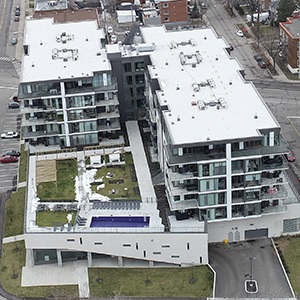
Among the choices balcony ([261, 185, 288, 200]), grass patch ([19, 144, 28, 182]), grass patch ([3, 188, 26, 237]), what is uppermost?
balcony ([261, 185, 288, 200])

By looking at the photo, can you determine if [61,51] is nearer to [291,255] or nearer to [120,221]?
[120,221]

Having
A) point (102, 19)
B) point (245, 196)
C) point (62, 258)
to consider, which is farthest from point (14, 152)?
point (102, 19)

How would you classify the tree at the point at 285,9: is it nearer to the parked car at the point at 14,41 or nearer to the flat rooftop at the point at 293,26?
the flat rooftop at the point at 293,26

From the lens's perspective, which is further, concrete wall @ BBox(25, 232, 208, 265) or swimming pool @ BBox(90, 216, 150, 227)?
swimming pool @ BBox(90, 216, 150, 227)

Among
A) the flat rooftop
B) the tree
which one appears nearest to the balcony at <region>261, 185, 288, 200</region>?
the flat rooftop

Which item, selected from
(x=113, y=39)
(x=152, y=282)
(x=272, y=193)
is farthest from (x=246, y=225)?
(x=113, y=39)

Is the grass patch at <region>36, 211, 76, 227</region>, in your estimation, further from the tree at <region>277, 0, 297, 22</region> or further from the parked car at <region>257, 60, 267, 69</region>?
the tree at <region>277, 0, 297, 22</region>

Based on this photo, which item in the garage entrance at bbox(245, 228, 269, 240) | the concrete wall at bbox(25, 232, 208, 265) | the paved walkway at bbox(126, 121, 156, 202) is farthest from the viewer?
the paved walkway at bbox(126, 121, 156, 202)
